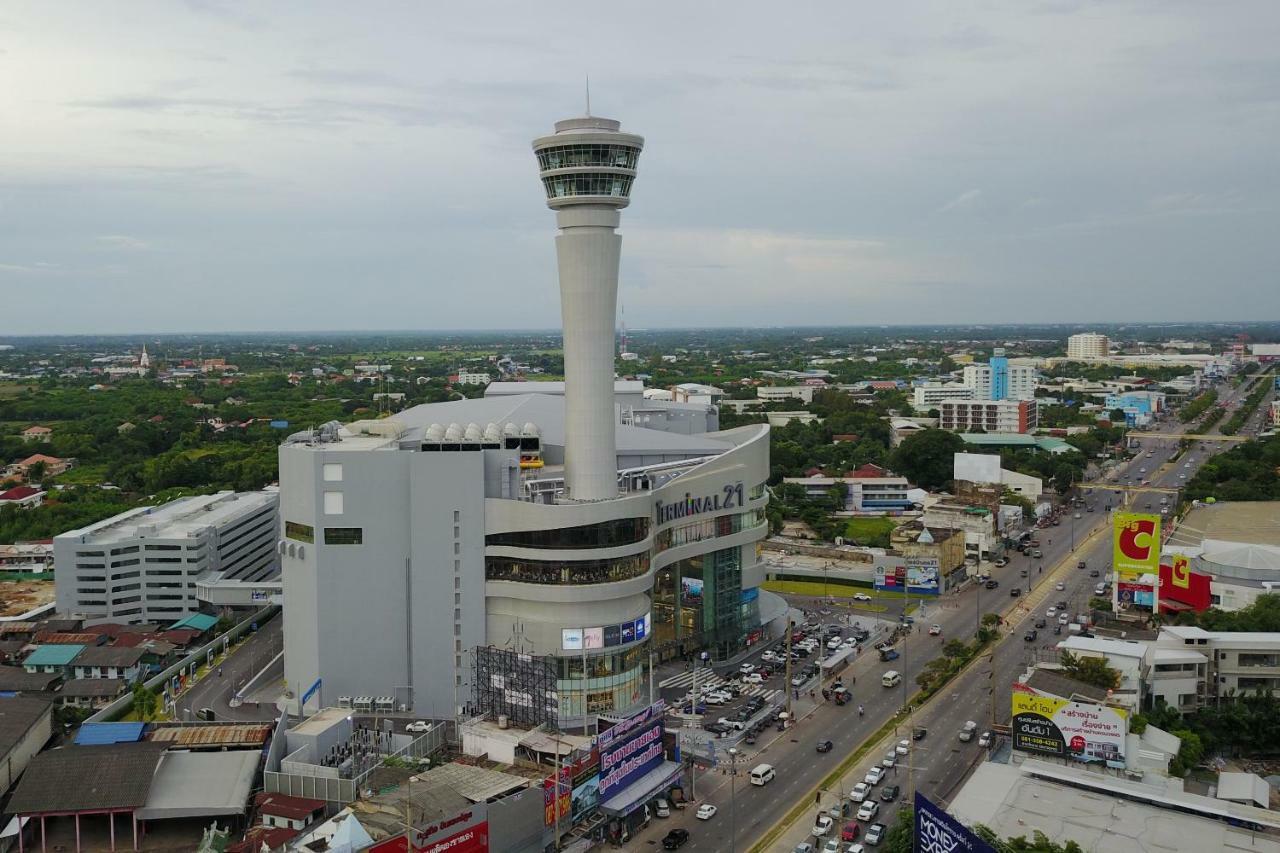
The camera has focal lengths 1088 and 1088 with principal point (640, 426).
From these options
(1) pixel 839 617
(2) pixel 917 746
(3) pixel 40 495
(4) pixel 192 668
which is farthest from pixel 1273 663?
(3) pixel 40 495

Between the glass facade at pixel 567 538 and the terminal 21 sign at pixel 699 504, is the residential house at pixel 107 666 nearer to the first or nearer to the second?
the glass facade at pixel 567 538

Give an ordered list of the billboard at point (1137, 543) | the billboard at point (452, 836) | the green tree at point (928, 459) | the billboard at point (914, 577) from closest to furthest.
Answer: the billboard at point (452, 836) < the billboard at point (1137, 543) < the billboard at point (914, 577) < the green tree at point (928, 459)

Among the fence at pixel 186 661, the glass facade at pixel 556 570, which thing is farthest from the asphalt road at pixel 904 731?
the fence at pixel 186 661

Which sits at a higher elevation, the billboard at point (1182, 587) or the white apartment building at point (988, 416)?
the white apartment building at point (988, 416)

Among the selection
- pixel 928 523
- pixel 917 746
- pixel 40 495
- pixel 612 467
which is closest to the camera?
pixel 917 746

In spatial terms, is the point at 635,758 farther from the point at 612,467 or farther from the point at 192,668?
the point at 192,668

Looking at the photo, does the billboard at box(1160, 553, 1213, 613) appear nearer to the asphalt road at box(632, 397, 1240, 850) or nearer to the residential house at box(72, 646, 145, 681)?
the asphalt road at box(632, 397, 1240, 850)

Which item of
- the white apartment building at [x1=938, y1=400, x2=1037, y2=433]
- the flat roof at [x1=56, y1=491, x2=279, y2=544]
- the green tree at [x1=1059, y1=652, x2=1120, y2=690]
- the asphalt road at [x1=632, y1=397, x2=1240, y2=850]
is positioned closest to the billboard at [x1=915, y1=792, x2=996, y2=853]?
the asphalt road at [x1=632, y1=397, x2=1240, y2=850]
